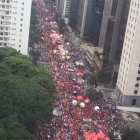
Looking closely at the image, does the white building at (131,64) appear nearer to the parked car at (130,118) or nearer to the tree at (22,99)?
the parked car at (130,118)

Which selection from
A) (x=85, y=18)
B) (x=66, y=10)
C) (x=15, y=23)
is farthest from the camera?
(x=66, y=10)

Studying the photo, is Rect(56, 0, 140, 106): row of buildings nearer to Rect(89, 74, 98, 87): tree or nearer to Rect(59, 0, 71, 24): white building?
Rect(89, 74, 98, 87): tree

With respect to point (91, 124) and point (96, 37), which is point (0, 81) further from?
point (96, 37)

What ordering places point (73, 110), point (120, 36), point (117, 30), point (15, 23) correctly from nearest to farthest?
1. point (73, 110)
2. point (15, 23)
3. point (117, 30)
4. point (120, 36)

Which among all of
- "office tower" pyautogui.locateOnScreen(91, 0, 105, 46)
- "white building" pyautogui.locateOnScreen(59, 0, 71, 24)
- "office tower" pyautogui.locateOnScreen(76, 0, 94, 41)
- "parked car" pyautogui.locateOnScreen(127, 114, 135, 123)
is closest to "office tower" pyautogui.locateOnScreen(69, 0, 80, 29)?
"white building" pyautogui.locateOnScreen(59, 0, 71, 24)

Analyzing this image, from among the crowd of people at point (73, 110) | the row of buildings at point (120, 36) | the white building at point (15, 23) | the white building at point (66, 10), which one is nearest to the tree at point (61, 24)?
the white building at point (66, 10)

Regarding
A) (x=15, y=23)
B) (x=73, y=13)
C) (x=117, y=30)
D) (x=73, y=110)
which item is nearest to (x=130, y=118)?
(x=73, y=110)

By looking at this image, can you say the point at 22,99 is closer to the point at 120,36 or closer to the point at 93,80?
the point at 93,80

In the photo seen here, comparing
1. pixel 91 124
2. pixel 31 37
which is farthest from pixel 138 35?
pixel 31 37
